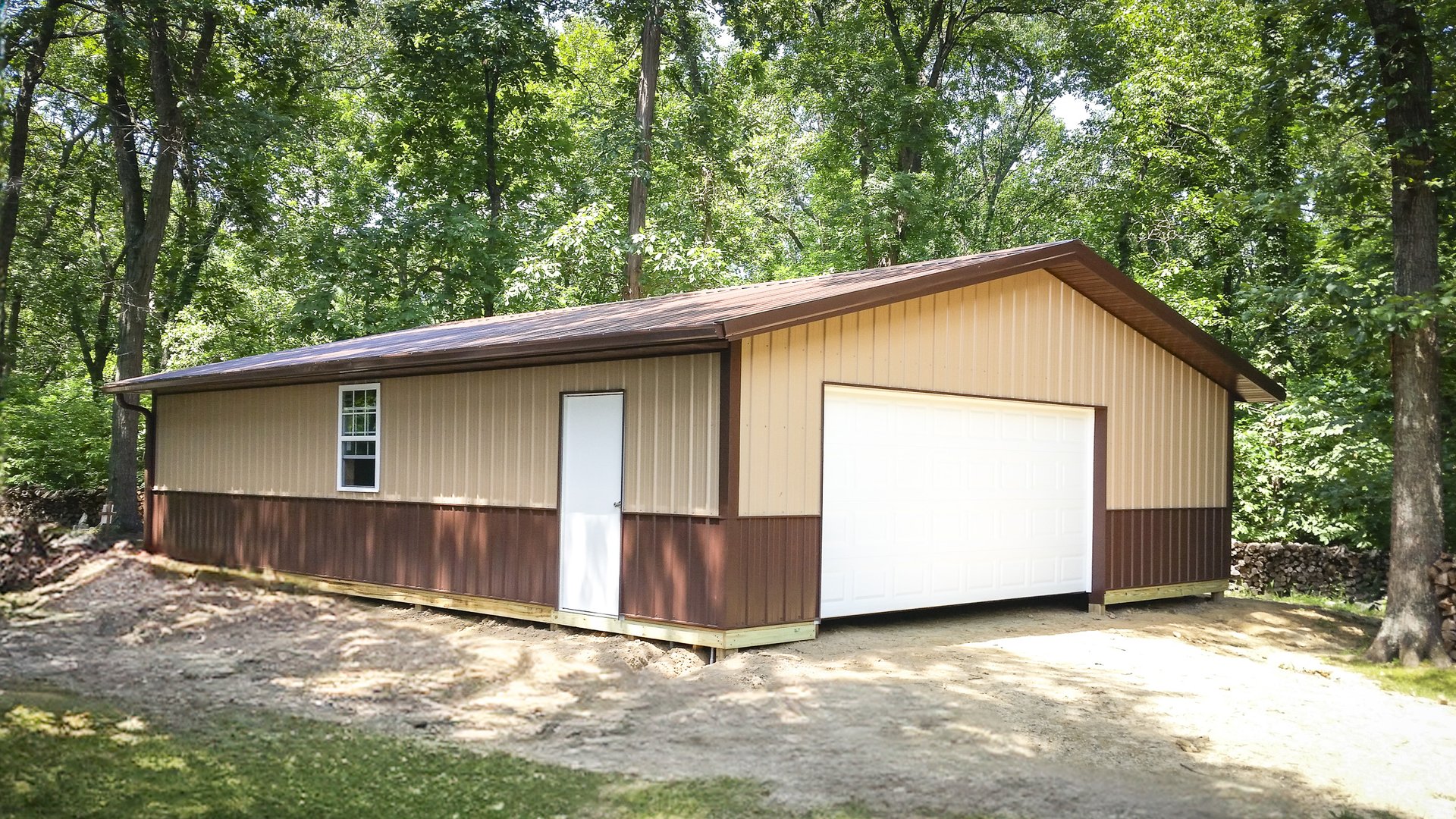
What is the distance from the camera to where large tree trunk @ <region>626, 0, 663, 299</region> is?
67.1 feet

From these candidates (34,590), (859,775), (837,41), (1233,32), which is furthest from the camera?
(837,41)

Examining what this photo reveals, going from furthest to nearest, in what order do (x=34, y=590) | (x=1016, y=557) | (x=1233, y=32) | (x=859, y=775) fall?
1. (x=1233, y=32)
2. (x=34, y=590)
3. (x=1016, y=557)
4. (x=859, y=775)

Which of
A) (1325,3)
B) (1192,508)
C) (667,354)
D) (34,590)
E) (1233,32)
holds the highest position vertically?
(1233,32)

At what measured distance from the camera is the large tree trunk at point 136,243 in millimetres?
16875

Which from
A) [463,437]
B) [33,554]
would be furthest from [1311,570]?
[33,554]

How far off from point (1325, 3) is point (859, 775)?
8.20 meters

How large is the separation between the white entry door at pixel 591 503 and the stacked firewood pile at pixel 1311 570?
10.3m

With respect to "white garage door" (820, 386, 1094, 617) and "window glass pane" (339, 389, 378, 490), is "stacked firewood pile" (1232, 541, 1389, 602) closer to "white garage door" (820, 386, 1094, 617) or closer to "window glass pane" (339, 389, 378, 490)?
"white garage door" (820, 386, 1094, 617)

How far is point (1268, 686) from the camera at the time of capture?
816cm

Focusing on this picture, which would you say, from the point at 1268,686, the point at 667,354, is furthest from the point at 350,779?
the point at 1268,686

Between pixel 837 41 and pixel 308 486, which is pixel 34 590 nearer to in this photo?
pixel 308 486

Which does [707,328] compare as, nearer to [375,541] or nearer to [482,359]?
[482,359]

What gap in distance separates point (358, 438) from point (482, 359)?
9.56 feet

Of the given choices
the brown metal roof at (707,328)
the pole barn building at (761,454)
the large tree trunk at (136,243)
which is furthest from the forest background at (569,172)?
the pole barn building at (761,454)
